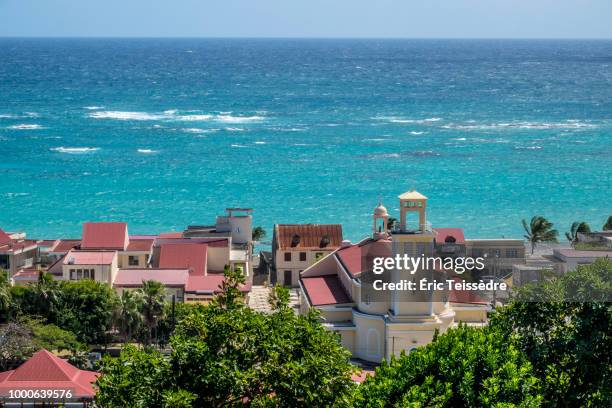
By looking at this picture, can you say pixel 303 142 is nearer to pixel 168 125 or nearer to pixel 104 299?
pixel 168 125

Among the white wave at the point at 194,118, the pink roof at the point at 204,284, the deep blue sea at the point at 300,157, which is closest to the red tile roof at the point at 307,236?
the pink roof at the point at 204,284

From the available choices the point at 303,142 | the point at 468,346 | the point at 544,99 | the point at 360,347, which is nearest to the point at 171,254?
the point at 360,347

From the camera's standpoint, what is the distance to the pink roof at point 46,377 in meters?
34.0

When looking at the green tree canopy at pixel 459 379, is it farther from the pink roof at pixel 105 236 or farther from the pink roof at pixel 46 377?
the pink roof at pixel 105 236

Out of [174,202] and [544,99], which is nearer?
[174,202]

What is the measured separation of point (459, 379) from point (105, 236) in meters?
34.8

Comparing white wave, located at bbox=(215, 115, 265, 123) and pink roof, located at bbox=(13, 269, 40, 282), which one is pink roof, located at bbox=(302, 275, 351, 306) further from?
white wave, located at bbox=(215, 115, 265, 123)

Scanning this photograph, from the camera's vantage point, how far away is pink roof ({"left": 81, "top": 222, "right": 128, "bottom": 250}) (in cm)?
5550

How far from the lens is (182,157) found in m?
106

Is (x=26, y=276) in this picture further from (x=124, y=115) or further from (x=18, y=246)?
(x=124, y=115)

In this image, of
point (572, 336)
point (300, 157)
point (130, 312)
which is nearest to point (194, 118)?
point (300, 157)

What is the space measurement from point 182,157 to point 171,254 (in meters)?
52.0

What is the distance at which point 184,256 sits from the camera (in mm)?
54688

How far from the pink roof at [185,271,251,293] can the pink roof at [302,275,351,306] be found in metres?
4.65
